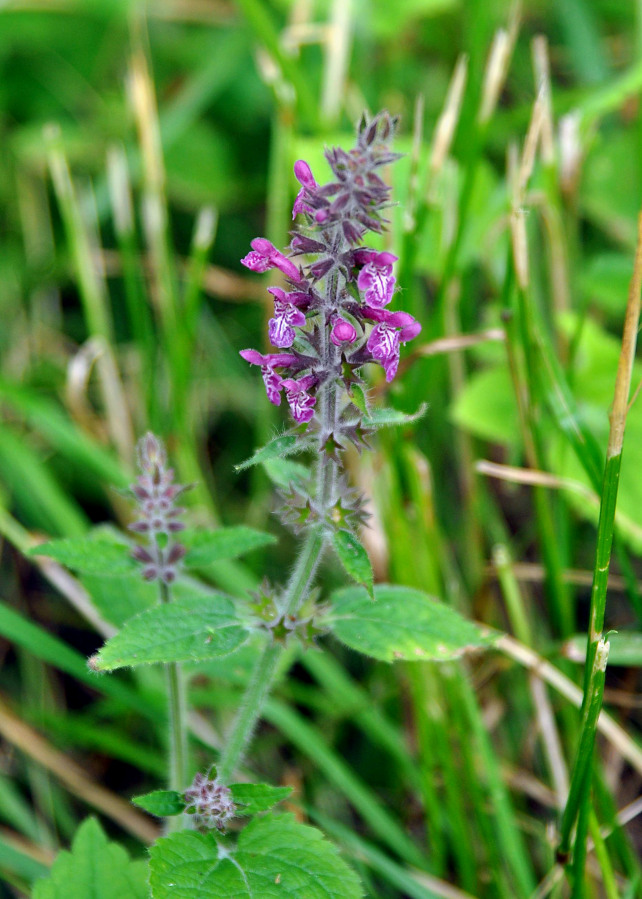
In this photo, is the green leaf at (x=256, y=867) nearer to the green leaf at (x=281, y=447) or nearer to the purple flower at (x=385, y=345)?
the green leaf at (x=281, y=447)

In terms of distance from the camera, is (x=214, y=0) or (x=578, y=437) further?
(x=214, y=0)

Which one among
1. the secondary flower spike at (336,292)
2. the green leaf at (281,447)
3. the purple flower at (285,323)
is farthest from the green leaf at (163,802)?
the purple flower at (285,323)

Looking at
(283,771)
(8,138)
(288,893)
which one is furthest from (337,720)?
(8,138)

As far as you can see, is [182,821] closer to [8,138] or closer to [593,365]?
[593,365]

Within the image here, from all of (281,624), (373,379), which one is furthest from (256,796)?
(373,379)

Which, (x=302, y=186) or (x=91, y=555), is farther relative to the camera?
(x=91, y=555)

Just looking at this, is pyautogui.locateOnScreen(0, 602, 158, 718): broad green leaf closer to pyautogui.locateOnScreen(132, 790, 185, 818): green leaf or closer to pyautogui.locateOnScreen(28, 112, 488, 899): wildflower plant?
pyautogui.locateOnScreen(28, 112, 488, 899): wildflower plant

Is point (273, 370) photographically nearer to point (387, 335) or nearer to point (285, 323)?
point (285, 323)
